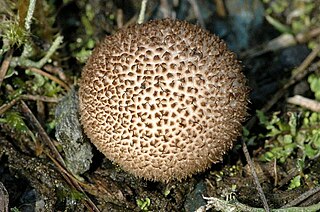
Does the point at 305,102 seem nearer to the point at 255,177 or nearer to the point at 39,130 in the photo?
the point at 255,177

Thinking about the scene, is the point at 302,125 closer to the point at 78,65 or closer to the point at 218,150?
Result: the point at 218,150

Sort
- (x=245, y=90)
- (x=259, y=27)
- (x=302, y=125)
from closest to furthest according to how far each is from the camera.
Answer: (x=245, y=90), (x=302, y=125), (x=259, y=27)

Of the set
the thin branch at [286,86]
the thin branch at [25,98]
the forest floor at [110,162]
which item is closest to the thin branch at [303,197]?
the forest floor at [110,162]

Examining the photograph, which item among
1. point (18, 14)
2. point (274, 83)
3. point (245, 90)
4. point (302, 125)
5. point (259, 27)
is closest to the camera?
point (245, 90)

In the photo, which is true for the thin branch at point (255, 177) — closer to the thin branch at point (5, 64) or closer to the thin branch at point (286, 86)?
the thin branch at point (286, 86)

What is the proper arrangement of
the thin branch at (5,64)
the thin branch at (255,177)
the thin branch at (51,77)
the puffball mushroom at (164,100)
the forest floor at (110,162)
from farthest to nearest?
the thin branch at (51,77)
the thin branch at (5,64)
the forest floor at (110,162)
the thin branch at (255,177)
the puffball mushroom at (164,100)

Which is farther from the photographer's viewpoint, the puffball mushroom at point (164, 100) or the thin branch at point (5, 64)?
the thin branch at point (5, 64)

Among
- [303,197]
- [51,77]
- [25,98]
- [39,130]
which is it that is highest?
[51,77]

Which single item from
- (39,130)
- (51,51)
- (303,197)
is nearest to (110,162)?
(39,130)

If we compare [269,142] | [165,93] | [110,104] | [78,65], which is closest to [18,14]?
[78,65]
